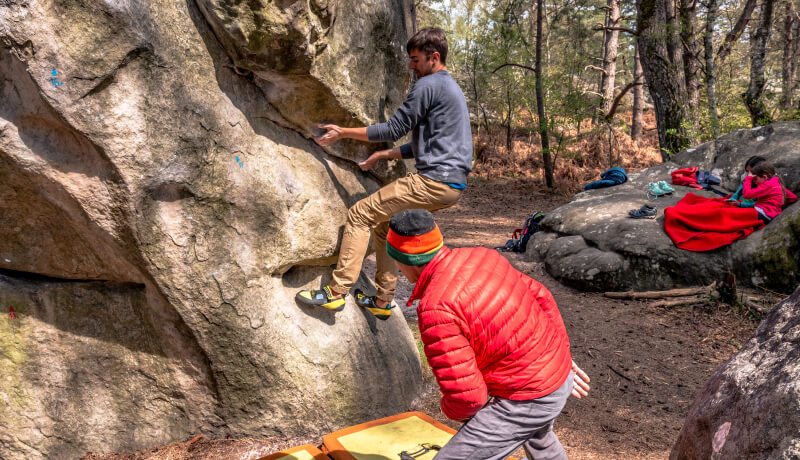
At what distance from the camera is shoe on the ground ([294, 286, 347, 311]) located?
12.4ft

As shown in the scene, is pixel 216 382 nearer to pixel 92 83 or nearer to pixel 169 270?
pixel 169 270

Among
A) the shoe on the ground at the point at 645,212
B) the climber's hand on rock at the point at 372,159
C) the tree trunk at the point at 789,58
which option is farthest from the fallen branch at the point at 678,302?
the tree trunk at the point at 789,58

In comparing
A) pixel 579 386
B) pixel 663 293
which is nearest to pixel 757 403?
pixel 579 386

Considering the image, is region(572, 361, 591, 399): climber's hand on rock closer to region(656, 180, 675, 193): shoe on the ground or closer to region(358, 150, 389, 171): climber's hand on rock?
region(358, 150, 389, 171): climber's hand on rock

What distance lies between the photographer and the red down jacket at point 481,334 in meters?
1.99

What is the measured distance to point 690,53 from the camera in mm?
11078

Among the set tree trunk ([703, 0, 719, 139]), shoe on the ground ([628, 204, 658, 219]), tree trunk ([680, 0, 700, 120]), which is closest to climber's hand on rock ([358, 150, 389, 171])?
shoe on the ground ([628, 204, 658, 219])

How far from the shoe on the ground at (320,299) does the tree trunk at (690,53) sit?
9.92 metres

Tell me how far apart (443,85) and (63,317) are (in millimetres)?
3093

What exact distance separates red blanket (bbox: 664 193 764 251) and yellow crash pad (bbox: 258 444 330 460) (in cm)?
543

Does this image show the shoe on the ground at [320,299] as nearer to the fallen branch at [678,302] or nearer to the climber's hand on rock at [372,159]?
the climber's hand on rock at [372,159]

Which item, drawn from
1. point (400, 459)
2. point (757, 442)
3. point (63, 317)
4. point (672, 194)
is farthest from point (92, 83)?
point (672, 194)

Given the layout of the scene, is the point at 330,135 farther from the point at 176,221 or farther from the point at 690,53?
the point at 690,53

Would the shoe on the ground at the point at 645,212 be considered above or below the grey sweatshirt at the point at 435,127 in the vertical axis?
below
